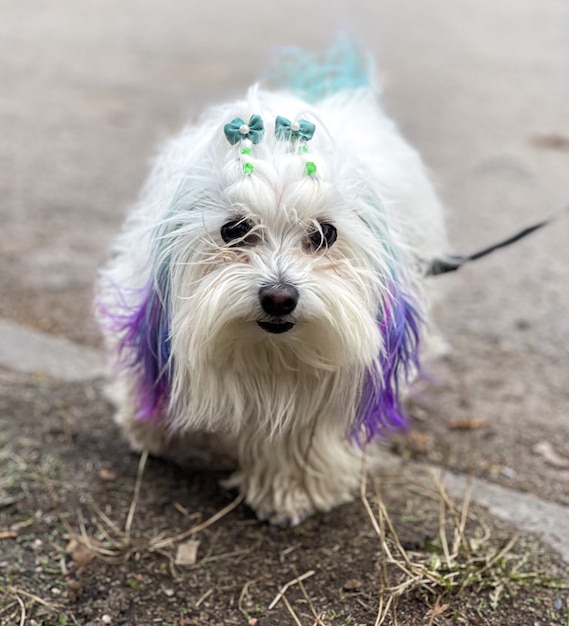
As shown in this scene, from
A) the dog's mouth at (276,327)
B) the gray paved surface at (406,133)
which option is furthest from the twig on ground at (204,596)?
the gray paved surface at (406,133)

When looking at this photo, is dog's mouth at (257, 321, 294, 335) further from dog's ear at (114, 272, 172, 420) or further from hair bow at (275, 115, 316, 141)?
hair bow at (275, 115, 316, 141)

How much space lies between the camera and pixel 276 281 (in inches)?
71.8

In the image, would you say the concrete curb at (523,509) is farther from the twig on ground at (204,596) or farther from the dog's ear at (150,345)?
the dog's ear at (150,345)

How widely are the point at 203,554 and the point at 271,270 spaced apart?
2.81ft

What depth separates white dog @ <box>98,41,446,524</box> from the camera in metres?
1.87

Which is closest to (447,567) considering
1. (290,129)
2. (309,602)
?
(309,602)

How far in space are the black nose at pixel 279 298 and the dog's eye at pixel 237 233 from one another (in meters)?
0.17

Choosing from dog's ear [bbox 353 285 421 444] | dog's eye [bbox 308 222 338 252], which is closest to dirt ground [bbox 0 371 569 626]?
dog's ear [bbox 353 285 421 444]

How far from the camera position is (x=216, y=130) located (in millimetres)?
2018

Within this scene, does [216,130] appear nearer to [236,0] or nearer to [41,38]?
[41,38]

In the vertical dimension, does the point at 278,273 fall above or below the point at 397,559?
above

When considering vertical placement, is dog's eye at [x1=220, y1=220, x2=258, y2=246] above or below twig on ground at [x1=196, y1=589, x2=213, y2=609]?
above

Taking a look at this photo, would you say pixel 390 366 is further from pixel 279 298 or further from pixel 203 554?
pixel 203 554

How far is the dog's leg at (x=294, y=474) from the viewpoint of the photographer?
7.59 feet
